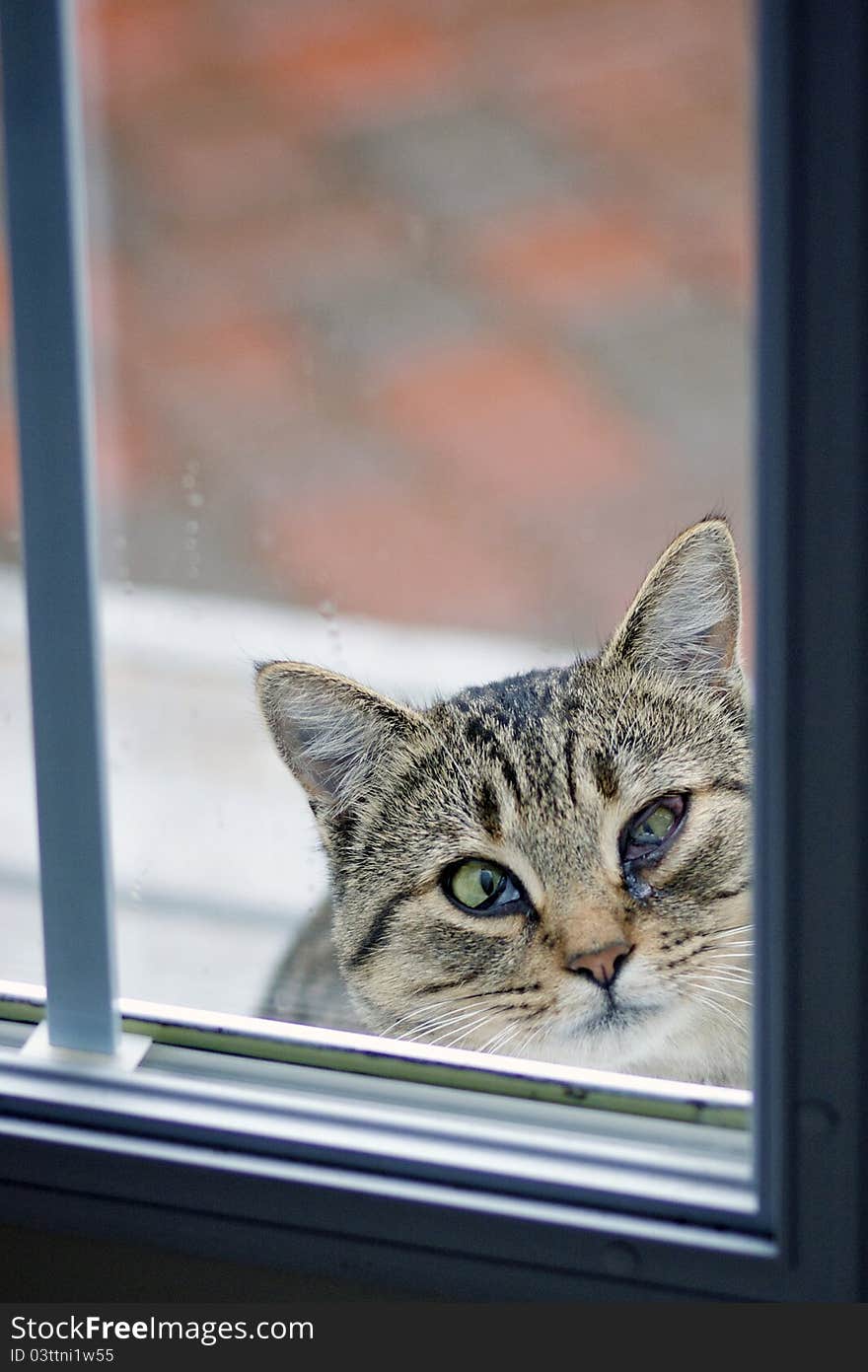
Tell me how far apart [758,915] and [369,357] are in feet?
5.59

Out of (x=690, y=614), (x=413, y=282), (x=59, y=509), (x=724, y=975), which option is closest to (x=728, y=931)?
(x=724, y=975)

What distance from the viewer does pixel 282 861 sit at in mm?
1556

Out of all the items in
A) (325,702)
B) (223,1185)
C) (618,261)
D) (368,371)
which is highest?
(618,261)

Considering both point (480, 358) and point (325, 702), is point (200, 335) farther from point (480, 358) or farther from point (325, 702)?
point (325, 702)

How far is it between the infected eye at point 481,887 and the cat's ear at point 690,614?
0.21 metres

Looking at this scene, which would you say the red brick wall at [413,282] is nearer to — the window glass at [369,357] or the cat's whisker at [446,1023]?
the window glass at [369,357]

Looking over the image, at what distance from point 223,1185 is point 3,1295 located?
0.63ft

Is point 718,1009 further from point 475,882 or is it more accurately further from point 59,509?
point 59,509

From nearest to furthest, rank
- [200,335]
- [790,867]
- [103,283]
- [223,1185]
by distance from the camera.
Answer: [790,867] < [223,1185] < [103,283] < [200,335]

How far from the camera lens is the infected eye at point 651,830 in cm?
104

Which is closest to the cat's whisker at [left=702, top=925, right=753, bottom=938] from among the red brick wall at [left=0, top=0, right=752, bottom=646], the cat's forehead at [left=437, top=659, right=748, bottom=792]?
the cat's forehead at [left=437, top=659, right=748, bottom=792]

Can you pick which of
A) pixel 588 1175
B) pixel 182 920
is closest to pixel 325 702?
pixel 588 1175

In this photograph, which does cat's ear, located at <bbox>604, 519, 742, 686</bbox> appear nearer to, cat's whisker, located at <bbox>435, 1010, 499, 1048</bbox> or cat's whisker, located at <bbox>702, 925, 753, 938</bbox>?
cat's whisker, located at <bbox>702, 925, 753, 938</bbox>

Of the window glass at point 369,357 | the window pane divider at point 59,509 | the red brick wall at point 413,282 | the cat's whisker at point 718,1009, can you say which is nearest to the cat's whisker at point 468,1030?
the cat's whisker at point 718,1009
